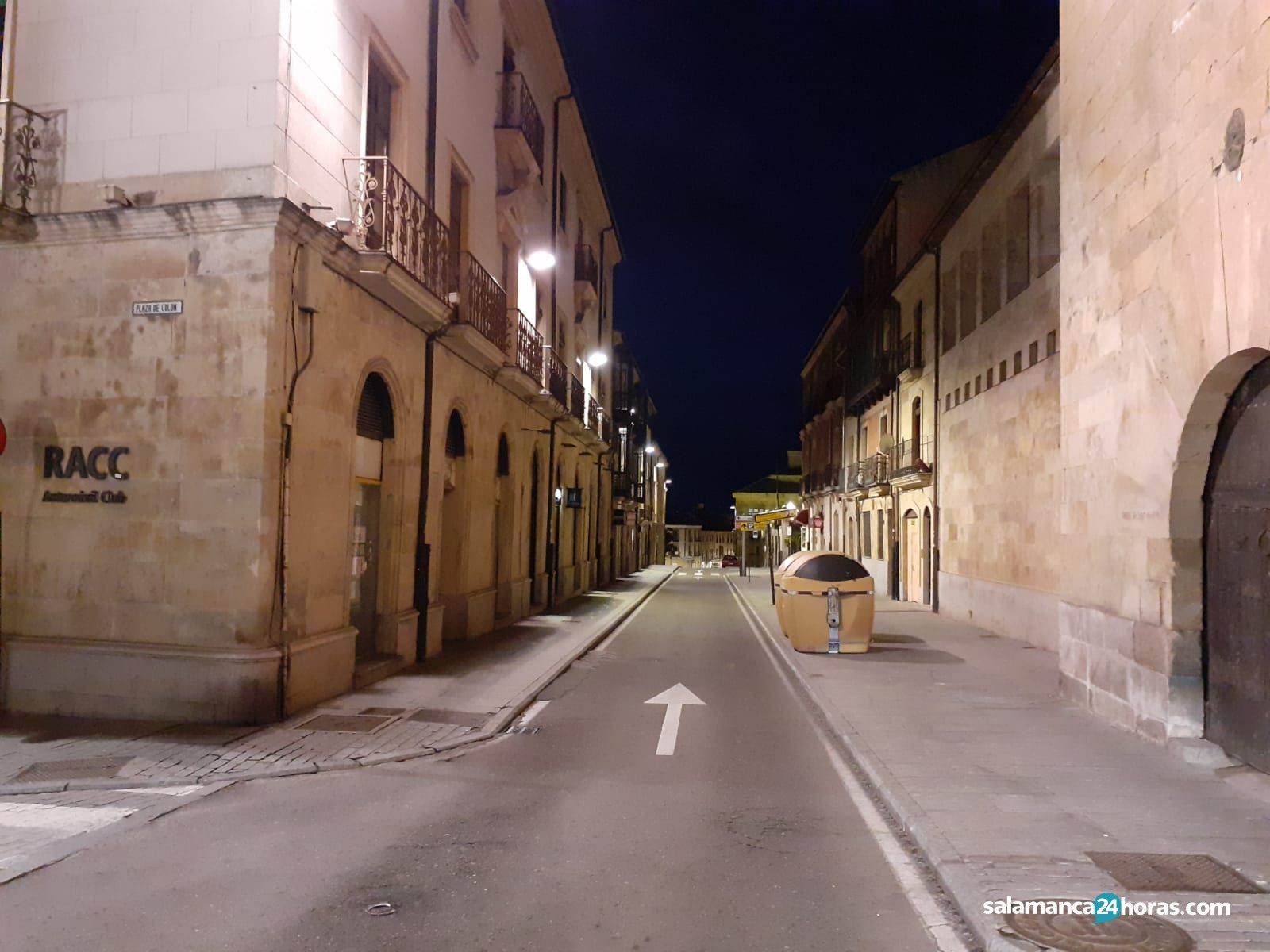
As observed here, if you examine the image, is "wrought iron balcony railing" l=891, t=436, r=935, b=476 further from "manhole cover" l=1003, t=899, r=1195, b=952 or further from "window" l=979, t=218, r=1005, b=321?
"manhole cover" l=1003, t=899, r=1195, b=952

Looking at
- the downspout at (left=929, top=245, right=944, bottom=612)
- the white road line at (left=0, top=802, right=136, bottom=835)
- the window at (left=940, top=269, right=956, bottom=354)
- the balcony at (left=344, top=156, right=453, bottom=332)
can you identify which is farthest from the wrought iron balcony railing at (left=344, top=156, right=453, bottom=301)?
the downspout at (left=929, top=245, right=944, bottom=612)

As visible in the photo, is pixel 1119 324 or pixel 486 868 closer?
pixel 486 868

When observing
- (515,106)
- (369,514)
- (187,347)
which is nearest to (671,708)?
(369,514)

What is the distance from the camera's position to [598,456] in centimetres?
3369

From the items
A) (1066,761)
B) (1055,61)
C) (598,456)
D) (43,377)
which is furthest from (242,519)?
(598,456)

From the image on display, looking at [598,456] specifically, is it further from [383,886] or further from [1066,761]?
[383,886]

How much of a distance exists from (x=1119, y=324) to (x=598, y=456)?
25751mm

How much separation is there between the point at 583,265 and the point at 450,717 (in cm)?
2059

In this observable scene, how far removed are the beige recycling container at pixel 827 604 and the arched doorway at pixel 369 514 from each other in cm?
664

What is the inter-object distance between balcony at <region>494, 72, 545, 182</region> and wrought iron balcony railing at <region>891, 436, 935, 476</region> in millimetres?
11849

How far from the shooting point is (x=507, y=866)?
512 cm

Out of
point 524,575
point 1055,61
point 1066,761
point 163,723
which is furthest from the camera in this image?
point 524,575

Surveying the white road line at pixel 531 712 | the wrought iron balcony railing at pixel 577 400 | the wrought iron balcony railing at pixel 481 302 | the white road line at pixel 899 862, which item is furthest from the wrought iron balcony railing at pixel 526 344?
the white road line at pixel 899 862

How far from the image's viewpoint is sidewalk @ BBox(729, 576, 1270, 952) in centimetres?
457
